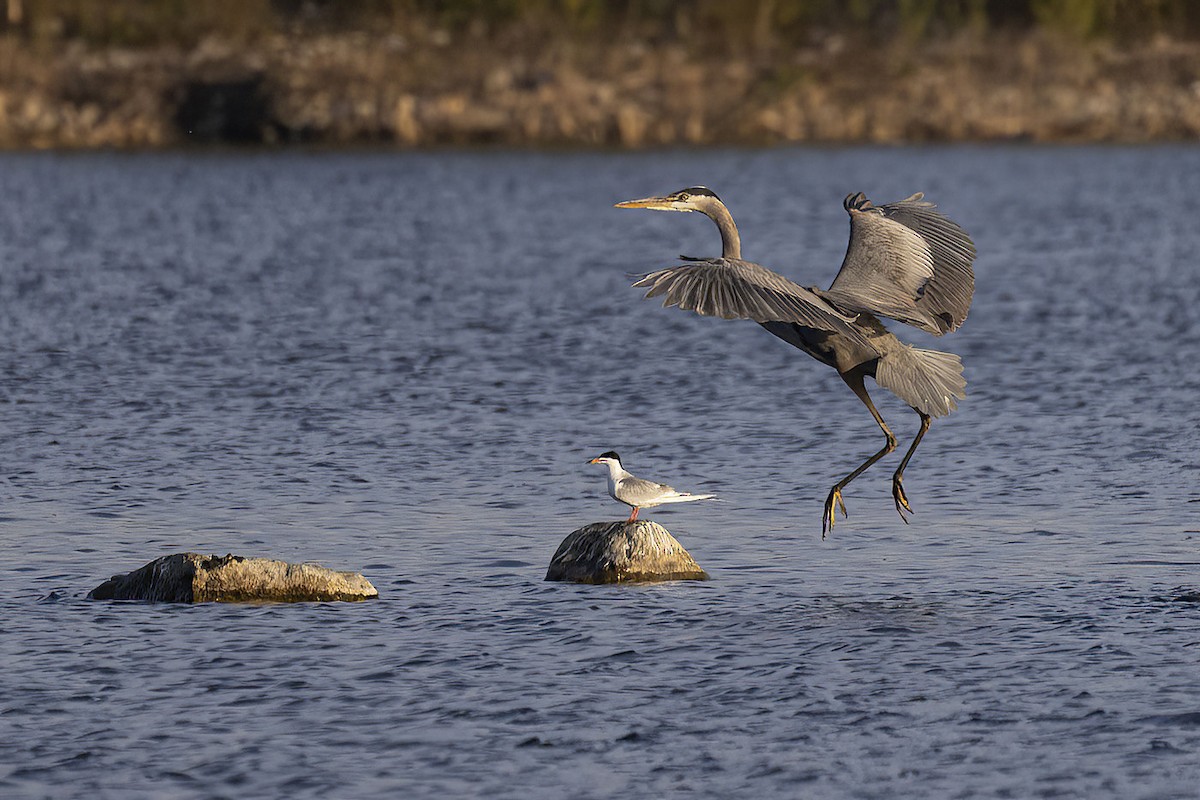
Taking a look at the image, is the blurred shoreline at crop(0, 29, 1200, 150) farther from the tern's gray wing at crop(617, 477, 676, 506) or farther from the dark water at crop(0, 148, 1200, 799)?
the tern's gray wing at crop(617, 477, 676, 506)

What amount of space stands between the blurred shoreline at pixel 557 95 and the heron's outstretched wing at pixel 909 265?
5768 centimetres

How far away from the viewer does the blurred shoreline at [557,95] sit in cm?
7288

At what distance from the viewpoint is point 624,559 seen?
1243 centimetres

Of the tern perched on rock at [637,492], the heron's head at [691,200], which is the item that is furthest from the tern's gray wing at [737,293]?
the tern perched on rock at [637,492]

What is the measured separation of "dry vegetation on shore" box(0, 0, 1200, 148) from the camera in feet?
241

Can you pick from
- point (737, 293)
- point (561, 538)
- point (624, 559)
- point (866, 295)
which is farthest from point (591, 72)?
point (737, 293)

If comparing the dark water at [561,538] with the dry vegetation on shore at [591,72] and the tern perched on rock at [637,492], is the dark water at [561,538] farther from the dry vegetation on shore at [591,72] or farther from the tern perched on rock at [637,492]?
the dry vegetation on shore at [591,72]

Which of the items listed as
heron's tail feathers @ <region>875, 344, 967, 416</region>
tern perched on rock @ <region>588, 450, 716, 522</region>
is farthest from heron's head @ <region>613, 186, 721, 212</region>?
tern perched on rock @ <region>588, 450, 716, 522</region>

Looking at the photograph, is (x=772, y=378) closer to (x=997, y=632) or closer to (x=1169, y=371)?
(x=1169, y=371)

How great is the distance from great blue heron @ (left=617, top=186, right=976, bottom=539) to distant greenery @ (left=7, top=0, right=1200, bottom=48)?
71.0 m

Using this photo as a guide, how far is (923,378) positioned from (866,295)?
2.18ft

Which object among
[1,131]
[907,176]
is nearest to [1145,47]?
[907,176]

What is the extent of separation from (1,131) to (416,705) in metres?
65.6

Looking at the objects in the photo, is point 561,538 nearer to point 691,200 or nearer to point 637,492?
point 637,492
